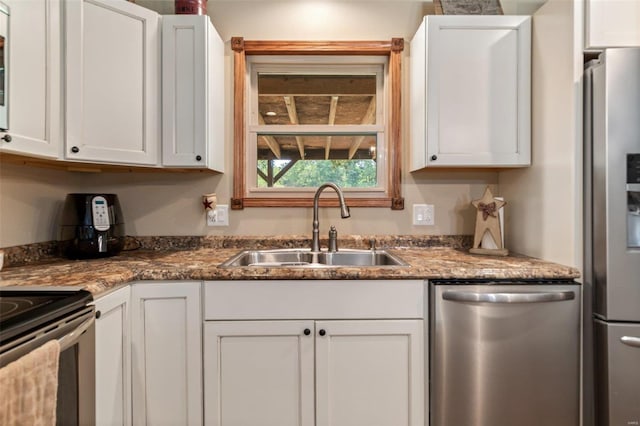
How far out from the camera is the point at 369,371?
1294 mm

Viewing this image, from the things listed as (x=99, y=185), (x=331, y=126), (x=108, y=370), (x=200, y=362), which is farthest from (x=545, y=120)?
(x=99, y=185)

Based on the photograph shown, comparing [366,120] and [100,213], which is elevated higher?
[366,120]

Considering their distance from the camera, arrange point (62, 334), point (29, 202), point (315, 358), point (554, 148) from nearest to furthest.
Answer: point (62, 334) < point (315, 358) < point (554, 148) < point (29, 202)

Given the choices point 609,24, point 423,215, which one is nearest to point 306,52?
point 423,215

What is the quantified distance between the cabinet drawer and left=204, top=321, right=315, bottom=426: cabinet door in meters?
0.05

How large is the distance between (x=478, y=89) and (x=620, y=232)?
32.8 inches

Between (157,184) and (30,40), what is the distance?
0.85m

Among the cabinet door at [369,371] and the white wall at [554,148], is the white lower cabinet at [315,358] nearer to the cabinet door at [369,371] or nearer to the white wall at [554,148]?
the cabinet door at [369,371]

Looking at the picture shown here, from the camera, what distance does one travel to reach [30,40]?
1.24 metres

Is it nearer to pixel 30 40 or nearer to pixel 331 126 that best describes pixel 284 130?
pixel 331 126

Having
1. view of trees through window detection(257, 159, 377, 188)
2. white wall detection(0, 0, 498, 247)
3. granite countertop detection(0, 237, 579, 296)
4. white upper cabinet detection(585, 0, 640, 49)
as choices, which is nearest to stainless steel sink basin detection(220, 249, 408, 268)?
white wall detection(0, 0, 498, 247)

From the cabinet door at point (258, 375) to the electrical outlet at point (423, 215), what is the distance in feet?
3.21

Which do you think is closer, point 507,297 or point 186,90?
point 507,297

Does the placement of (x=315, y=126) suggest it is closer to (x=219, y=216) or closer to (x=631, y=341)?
(x=219, y=216)
